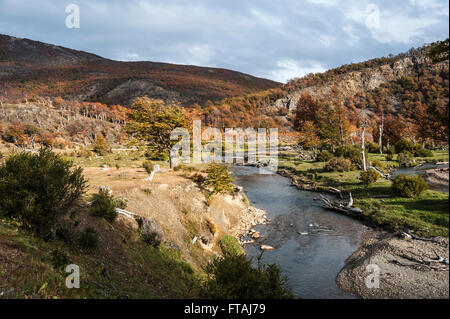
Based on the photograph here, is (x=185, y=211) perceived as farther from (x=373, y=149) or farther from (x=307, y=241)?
(x=373, y=149)

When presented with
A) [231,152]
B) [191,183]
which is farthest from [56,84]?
[191,183]

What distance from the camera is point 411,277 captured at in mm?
5828

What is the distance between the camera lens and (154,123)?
29.0 meters

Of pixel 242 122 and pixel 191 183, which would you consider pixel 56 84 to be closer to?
pixel 242 122

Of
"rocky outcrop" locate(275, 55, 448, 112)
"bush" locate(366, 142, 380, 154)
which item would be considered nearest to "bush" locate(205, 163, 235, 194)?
"bush" locate(366, 142, 380, 154)

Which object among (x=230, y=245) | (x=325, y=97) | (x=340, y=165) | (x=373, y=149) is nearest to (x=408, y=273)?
(x=230, y=245)

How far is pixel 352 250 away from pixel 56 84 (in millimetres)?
202970

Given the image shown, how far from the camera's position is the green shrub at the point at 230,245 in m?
18.6

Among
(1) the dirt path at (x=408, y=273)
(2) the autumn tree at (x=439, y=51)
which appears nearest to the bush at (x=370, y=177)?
(1) the dirt path at (x=408, y=273)

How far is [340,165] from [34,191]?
39262mm

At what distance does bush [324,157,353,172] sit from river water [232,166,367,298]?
9.31 metres

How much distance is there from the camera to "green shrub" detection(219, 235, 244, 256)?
18.6 m

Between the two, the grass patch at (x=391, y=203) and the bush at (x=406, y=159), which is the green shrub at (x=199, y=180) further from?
the bush at (x=406, y=159)

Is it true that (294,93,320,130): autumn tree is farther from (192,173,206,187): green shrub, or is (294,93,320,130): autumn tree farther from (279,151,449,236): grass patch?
(192,173,206,187): green shrub
